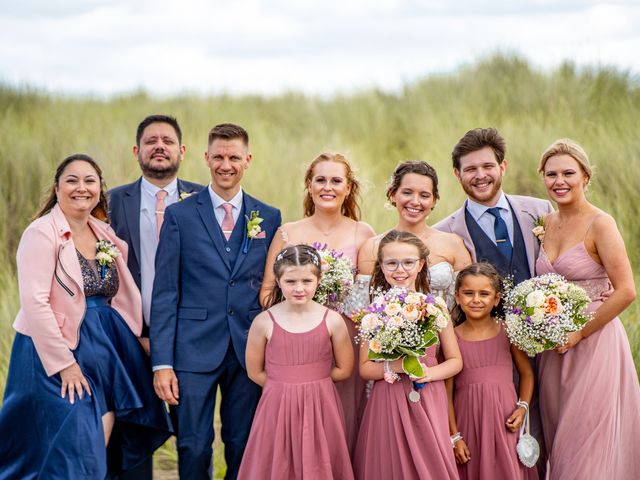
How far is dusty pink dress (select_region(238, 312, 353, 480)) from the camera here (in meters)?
4.60

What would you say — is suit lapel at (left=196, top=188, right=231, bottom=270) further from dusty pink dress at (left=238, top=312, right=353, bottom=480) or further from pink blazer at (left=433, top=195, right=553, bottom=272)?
pink blazer at (left=433, top=195, right=553, bottom=272)

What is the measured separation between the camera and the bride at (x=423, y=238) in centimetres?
509

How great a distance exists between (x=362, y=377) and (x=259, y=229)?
3.82 feet

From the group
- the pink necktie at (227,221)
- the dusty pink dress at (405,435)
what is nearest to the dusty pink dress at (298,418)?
the dusty pink dress at (405,435)

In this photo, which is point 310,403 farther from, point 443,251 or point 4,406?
point 4,406

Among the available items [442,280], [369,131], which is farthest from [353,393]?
[369,131]

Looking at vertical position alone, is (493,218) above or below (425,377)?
above

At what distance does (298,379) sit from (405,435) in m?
0.72

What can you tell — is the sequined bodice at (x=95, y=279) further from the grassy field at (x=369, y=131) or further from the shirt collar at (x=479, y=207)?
the grassy field at (x=369, y=131)

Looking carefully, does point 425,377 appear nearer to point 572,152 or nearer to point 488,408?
point 488,408

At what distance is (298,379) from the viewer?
4715 mm

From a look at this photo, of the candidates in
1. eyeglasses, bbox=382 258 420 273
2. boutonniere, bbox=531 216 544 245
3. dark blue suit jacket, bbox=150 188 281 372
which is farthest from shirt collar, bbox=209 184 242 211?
boutonniere, bbox=531 216 544 245

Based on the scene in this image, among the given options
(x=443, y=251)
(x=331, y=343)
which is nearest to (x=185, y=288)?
(x=331, y=343)

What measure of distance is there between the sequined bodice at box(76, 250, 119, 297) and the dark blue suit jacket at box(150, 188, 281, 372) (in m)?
0.30
